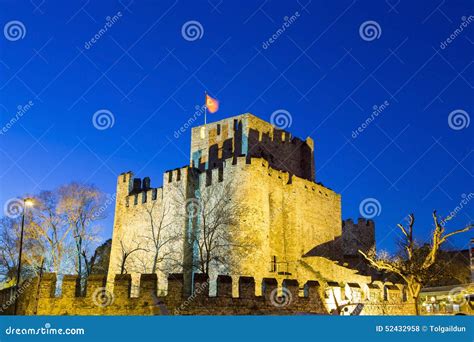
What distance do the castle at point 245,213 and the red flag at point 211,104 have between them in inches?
69.9

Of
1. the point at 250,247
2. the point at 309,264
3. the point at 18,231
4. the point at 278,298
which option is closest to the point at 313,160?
the point at 309,264

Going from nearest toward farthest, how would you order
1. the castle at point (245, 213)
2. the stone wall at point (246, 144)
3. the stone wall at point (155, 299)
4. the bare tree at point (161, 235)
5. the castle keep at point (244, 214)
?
the stone wall at point (155, 299) < the castle keep at point (244, 214) < the castle at point (245, 213) < the bare tree at point (161, 235) < the stone wall at point (246, 144)

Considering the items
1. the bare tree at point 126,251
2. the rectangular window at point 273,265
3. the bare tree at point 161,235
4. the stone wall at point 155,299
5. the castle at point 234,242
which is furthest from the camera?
the bare tree at point 126,251

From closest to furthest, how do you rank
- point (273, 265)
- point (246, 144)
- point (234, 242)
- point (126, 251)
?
point (234, 242), point (273, 265), point (126, 251), point (246, 144)

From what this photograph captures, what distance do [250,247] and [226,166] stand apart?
5.88 metres

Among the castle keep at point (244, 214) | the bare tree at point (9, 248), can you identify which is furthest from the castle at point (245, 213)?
the bare tree at point (9, 248)

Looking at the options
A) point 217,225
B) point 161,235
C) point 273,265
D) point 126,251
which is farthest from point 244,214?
point 126,251

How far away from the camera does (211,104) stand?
4672 centimetres

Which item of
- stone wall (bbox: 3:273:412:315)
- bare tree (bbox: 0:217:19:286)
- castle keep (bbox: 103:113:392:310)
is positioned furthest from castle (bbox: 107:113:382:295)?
stone wall (bbox: 3:273:412:315)

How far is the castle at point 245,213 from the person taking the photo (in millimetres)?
35000

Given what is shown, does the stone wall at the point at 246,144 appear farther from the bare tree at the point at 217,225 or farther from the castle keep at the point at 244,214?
the bare tree at the point at 217,225

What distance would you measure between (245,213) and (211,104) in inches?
587

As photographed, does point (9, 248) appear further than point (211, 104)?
No

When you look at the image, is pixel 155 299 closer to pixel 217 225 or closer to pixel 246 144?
pixel 217 225
